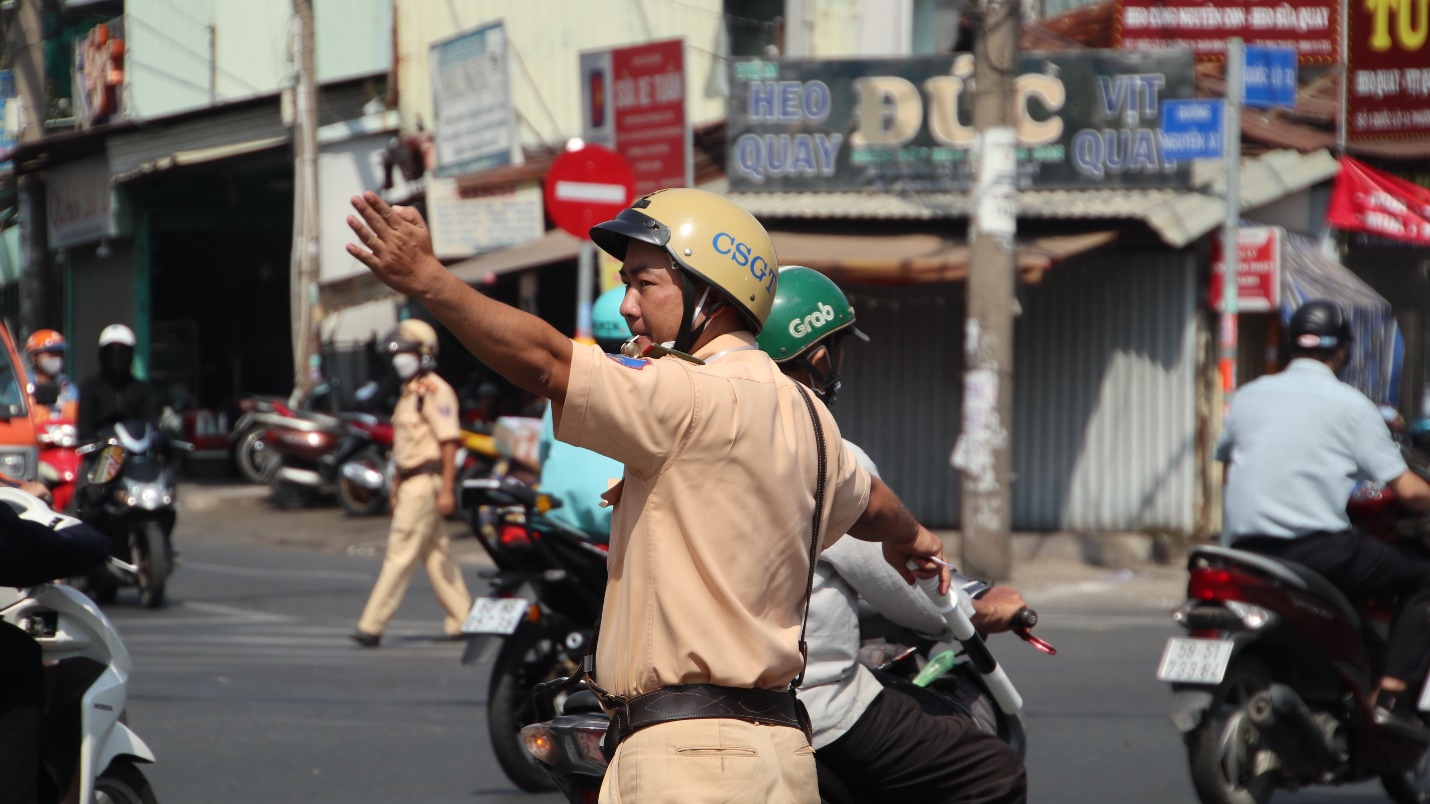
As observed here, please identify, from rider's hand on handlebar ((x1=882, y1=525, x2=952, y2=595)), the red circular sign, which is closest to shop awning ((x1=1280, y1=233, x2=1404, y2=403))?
the red circular sign

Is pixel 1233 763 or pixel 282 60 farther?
pixel 282 60

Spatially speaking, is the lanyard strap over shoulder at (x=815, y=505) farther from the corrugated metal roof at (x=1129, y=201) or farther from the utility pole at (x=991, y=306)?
the corrugated metal roof at (x=1129, y=201)

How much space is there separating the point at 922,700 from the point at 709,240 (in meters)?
1.33

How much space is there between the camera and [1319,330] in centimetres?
565

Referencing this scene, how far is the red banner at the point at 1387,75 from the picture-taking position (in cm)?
1523

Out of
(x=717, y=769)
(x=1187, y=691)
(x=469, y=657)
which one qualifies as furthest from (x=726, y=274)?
(x=469, y=657)

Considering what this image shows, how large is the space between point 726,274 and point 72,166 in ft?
74.7

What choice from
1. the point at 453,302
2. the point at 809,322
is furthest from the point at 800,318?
the point at 453,302

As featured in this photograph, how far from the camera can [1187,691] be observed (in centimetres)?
533

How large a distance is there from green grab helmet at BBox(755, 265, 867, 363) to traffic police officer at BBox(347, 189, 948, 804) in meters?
0.84

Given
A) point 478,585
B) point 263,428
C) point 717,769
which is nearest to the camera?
point 717,769

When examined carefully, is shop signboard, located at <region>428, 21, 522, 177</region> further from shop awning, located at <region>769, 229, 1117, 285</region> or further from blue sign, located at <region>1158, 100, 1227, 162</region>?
blue sign, located at <region>1158, 100, 1227, 162</region>

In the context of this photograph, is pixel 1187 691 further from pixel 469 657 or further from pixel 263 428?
pixel 263 428

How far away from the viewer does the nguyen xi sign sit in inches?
536
